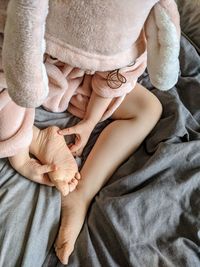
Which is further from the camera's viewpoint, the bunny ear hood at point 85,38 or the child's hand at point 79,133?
the child's hand at point 79,133

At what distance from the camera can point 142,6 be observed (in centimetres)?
68

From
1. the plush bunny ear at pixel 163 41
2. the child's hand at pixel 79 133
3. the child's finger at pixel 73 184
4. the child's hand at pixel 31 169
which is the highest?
the plush bunny ear at pixel 163 41

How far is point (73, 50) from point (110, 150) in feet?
0.88

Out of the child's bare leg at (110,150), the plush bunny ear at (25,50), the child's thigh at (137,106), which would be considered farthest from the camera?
the child's thigh at (137,106)

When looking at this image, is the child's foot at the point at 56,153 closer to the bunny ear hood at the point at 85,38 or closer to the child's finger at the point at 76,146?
the child's finger at the point at 76,146

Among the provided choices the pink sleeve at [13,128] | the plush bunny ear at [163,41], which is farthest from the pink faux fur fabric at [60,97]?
the plush bunny ear at [163,41]

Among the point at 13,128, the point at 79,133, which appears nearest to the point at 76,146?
the point at 79,133

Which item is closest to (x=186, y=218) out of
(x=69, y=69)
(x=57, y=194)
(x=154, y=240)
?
(x=154, y=240)

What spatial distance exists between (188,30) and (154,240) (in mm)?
615

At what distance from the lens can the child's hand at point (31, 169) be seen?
82 cm

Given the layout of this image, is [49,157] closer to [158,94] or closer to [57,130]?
[57,130]

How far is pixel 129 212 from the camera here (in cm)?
79

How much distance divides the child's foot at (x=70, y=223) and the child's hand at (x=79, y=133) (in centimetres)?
9

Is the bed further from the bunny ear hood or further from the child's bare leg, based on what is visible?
the bunny ear hood
